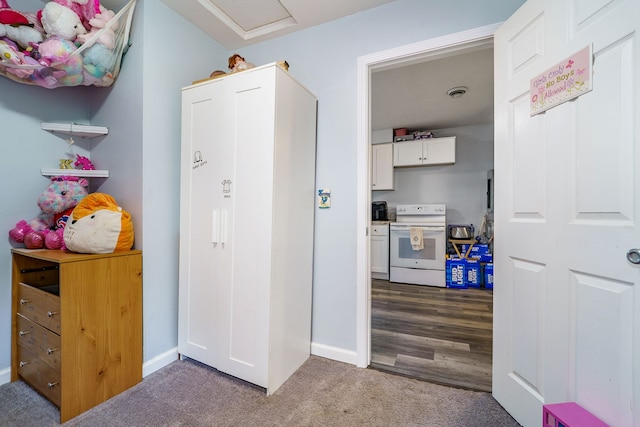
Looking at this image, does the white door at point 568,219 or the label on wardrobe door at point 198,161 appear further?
the label on wardrobe door at point 198,161

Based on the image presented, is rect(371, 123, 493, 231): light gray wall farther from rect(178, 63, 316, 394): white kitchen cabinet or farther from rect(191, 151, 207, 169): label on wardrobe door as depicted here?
rect(191, 151, 207, 169): label on wardrobe door

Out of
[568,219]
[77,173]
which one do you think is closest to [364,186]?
Answer: [568,219]

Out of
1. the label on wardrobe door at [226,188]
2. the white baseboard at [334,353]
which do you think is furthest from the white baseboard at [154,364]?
the label on wardrobe door at [226,188]

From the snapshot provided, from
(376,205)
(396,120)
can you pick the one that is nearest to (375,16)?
(396,120)

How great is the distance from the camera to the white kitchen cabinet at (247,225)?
1552 millimetres

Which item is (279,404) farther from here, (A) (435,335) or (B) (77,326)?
(A) (435,335)

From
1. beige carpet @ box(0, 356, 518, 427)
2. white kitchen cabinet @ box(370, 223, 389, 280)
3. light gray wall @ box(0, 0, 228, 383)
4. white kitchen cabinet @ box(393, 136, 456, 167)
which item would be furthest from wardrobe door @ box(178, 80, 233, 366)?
white kitchen cabinet @ box(393, 136, 456, 167)

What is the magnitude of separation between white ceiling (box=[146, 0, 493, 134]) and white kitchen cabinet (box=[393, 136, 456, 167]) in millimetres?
333

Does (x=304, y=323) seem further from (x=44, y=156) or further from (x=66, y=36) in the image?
(x=66, y=36)

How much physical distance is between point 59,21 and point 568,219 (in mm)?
2721

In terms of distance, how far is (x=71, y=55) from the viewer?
1.51 metres

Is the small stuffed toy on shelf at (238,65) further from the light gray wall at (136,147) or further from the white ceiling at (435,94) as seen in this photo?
the white ceiling at (435,94)

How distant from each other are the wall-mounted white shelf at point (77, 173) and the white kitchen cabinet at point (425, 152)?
3.94 m

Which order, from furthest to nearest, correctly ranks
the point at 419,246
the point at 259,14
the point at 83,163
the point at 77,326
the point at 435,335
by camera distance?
the point at 419,246 → the point at 435,335 → the point at 259,14 → the point at 83,163 → the point at 77,326
